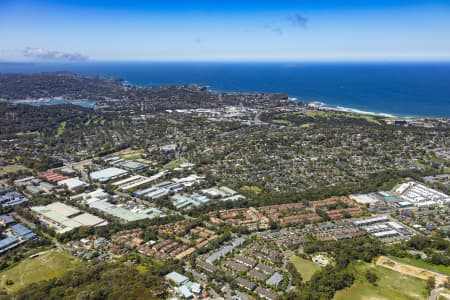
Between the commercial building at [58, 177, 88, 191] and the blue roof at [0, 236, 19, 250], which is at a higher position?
the commercial building at [58, 177, 88, 191]

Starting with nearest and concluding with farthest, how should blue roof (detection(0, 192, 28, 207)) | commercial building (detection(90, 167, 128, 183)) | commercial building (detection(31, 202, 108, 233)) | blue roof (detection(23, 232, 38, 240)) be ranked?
blue roof (detection(23, 232, 38, 240)), commercial building (detection(31, 202, 108, 233)), blue roof (detection(0, 192, 28, 207)), commercial building (detection(90, 167, 128, 183))

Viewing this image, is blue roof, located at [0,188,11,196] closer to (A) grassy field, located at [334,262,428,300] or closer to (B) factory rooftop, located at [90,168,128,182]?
(B) factory rooftop, located at [90,168,128,182]

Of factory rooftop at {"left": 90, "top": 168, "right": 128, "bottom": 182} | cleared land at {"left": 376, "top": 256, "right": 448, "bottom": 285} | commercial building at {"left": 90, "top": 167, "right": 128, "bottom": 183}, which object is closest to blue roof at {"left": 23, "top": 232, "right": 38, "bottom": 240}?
commercial building at {"left": 90, "top": 167, "right": 128, "bottom": 183}

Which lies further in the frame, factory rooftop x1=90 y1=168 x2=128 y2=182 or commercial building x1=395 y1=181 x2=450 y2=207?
factory rooftop x1=90 y1=168 x2=128 y2=182

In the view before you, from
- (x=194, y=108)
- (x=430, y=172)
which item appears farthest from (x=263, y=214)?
(x=194, y=108)

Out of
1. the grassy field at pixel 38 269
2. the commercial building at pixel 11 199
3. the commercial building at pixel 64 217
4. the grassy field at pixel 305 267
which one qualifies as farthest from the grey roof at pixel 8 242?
the grassy field at pixel 305 267

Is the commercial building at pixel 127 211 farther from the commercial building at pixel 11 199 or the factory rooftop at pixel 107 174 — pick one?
the commercial building at pixel 11 199

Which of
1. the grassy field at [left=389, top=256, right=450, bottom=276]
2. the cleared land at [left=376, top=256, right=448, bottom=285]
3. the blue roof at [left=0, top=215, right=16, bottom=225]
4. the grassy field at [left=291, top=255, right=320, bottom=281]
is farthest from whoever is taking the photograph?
the blue roof at [left=0, top=215, right=16, bottom=225]

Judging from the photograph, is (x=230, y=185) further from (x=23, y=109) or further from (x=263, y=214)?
(x=23, y=109)
